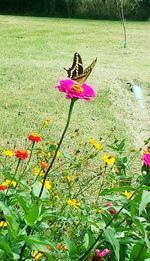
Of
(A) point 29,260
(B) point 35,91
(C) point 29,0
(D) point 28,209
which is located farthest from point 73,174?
(C) point 29,0

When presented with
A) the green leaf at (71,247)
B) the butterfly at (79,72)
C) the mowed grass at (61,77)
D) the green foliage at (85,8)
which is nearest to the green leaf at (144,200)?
the green leaf at (71,247)

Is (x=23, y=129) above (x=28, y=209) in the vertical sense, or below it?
below

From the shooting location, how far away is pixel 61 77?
23.7ft

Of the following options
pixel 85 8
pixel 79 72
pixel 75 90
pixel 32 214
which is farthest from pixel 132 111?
pixel 85 8

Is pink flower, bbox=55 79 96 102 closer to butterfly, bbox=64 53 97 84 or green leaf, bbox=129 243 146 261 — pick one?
butterfly, bbox=64 53 97 84

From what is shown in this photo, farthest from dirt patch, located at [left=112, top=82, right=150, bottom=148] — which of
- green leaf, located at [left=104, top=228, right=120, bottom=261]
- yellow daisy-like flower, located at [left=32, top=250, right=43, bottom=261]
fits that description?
green leaf, located at [left=104, top=228, right=120, bottom=261]

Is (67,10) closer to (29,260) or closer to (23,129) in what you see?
(23,129)

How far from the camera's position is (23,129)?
4789mm

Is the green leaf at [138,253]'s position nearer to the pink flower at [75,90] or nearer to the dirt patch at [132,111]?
the pink flower at [75,90]

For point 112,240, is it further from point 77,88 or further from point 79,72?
point 79,72

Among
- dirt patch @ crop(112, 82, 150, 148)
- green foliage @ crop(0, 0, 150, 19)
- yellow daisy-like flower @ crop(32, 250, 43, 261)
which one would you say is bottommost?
dirt patch @ crop(112, 82, 150, 148)

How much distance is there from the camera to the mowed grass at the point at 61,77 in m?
5.11

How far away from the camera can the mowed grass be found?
5112 millimetres

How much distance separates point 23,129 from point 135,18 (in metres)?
16.2
